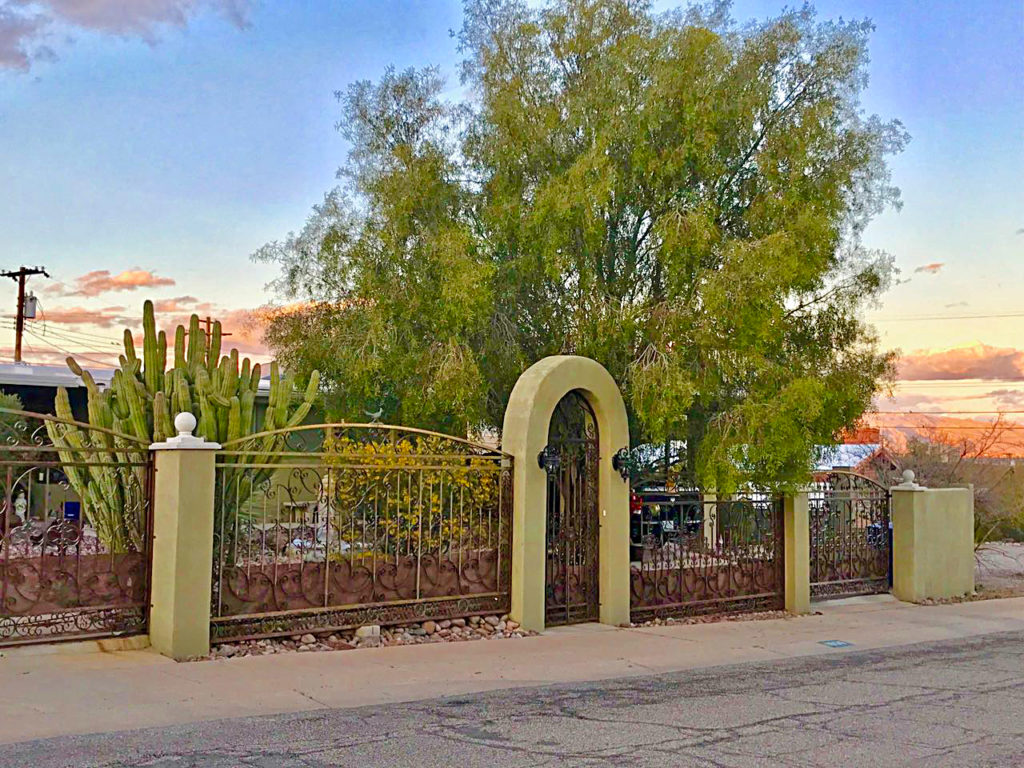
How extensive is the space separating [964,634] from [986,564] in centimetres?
985

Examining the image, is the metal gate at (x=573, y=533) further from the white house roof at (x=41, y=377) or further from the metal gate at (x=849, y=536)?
the white house roof at (x=41, y=377)

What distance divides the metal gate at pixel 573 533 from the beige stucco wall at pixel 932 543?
21.5 ft

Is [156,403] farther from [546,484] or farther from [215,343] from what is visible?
[546,484]

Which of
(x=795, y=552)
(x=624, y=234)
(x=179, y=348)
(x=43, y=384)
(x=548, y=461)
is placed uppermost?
(x=624, y=234)

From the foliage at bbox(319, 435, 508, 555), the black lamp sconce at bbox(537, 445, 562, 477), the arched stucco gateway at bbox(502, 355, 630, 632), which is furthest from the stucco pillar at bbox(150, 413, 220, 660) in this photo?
the black lamp sconce at bbox(537, 445, 562, 477)

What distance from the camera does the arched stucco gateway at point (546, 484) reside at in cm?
1314

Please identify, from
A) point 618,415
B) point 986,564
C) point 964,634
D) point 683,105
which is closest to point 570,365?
point 618,415

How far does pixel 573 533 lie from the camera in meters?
14.0

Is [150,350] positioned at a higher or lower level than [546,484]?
higher

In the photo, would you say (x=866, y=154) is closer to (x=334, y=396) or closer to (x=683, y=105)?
(x=683, y=105)

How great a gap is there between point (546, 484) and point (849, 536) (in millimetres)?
6395

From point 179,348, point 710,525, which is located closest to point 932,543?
point 710,525

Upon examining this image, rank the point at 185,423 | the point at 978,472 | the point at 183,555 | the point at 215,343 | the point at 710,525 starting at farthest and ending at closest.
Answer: the point at 978,472 → the point at 710,525 → the point at 215,343 → the point at 185,423 → the point at 183,555

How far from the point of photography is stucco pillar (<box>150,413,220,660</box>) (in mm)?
10359
